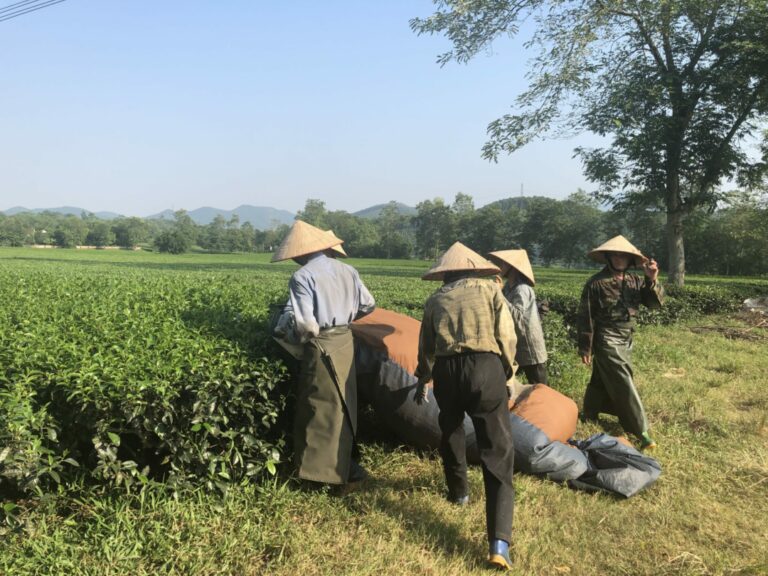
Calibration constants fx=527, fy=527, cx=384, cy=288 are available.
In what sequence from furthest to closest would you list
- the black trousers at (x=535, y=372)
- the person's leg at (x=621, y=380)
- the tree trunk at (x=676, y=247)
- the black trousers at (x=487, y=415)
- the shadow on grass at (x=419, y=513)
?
the tree trunk at (x=676, y=247) → the black trousers at (x=535, y=372) → the person's leg at (x=621, y=380) → the shadow on grass at (x=419, y=513) → the black trousers at (x=487, y=415)

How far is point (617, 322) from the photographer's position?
183 inches

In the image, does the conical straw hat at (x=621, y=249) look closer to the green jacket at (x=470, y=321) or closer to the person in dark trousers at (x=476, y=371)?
the person in dark trousers at (x=476, y=371)

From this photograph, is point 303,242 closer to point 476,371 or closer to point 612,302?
point 476,371

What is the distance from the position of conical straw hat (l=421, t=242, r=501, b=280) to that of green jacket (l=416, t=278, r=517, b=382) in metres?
0.09

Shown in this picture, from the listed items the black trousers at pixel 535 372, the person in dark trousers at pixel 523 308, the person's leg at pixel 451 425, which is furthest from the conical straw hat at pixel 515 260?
the person's leg at pixel 451 425

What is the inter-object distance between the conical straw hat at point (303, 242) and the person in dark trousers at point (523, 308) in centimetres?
182

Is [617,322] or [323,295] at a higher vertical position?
[323,295]

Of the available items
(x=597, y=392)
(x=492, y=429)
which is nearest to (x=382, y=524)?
(x=492, y=429)

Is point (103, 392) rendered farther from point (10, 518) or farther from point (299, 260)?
point (299, 260)

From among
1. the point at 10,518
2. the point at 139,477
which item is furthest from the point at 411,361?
the point at 10,518

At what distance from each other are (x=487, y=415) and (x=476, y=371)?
26cm

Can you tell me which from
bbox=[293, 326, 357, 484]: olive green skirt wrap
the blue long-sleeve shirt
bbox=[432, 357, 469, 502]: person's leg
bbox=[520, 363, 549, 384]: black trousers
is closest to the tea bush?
bbox=[293, 326, 357, 484]: olive green skirt wrap

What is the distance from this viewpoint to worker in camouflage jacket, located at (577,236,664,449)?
4.52m

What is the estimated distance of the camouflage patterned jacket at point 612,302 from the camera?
4621 mm
